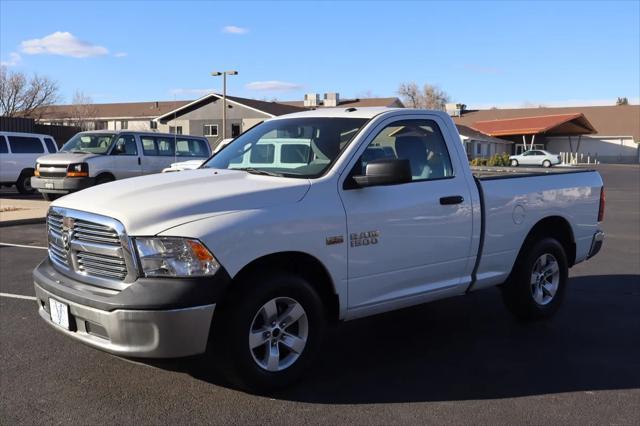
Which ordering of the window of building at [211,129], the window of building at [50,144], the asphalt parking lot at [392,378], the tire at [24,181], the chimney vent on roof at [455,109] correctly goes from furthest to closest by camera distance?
the chimney vent on roof at [455,109], the window of building at [211,129], the window of building at [50,144], the tire at [24,181], the asphalt parking lot at [392,378]

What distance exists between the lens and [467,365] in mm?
4906

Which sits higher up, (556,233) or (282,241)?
(282,241)

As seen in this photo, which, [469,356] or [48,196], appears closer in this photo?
[469,356]

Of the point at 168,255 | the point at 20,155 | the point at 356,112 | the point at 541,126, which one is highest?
the point at 541,126

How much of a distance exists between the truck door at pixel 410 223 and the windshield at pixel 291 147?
24cm

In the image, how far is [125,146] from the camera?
1650 centimetres

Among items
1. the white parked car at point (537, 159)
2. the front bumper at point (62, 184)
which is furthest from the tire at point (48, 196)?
the white parked car at point (537, 159)

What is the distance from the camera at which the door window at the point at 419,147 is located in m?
5.14

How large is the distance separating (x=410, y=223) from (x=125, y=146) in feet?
43.1

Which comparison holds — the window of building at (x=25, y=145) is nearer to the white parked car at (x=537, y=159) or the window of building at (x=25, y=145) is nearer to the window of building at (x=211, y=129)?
the window of building at (x=211, y=129)

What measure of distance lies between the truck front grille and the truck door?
5.04 feet

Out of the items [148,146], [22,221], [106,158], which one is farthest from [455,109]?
[22,221]

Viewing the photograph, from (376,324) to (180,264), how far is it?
2762mm

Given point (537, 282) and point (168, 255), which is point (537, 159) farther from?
point (168, 255)
